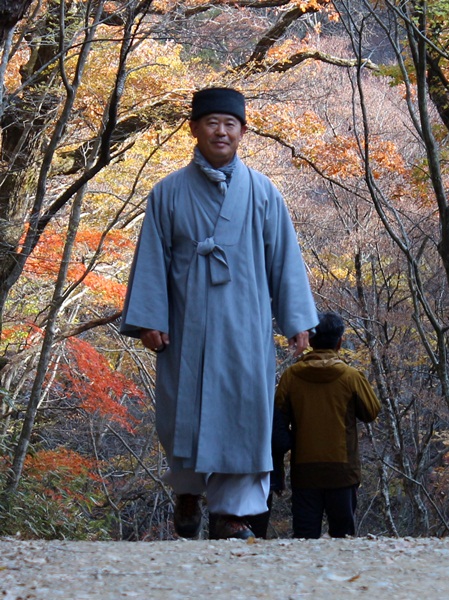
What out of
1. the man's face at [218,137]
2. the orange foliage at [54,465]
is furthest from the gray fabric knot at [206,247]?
the orange foliage at [54,465]

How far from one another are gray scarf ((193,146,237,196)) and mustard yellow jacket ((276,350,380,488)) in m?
0.96

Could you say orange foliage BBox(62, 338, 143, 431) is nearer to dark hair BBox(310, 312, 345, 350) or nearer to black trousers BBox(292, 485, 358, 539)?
black trousers BBox(292, 485, 358, 539)

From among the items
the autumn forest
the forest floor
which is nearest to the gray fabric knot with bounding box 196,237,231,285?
the forest floor

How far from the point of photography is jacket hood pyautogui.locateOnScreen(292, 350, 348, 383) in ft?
13.2

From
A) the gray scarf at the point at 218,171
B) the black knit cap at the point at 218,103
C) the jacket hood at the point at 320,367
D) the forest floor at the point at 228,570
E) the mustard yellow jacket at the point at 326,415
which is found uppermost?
the black knit cap at the point at 218,103

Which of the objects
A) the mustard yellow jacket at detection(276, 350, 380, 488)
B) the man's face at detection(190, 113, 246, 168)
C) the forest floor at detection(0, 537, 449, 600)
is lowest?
the forest floor at detection(0, 537, 449, 600)

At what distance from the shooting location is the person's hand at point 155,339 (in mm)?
3584

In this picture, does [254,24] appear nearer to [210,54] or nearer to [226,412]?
[210,54]

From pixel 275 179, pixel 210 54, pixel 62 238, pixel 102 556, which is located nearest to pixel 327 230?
pixel 275 179

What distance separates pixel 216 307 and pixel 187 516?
0.93 metres

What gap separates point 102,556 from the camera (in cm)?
271

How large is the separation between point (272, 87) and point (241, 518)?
23.5 feet

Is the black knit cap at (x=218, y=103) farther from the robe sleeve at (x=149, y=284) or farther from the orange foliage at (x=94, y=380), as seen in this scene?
the orange foliage at (x=94, y=380)

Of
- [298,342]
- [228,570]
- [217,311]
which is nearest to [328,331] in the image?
[298,342]
